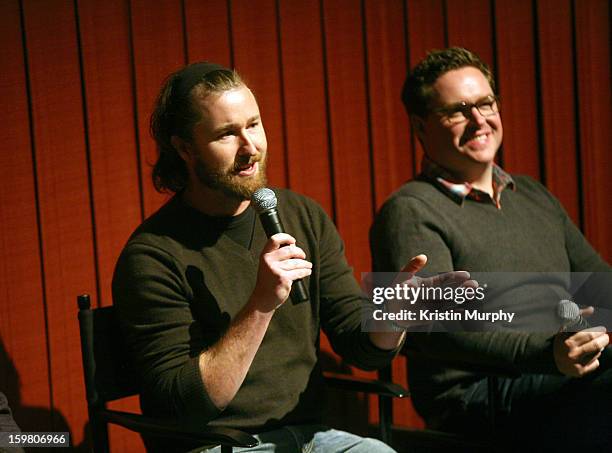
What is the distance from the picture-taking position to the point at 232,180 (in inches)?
70.4

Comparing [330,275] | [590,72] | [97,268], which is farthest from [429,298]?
[590,72]

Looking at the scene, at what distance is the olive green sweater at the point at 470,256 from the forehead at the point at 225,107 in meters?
0.54

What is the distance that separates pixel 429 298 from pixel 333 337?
0.43 metres

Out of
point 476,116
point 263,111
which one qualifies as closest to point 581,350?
point 476,116

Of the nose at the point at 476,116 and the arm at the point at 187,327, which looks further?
the nose at the point at 476,116

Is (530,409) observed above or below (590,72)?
below

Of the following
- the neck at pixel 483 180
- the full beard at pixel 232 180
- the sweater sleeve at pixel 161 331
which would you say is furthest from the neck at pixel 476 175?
the sweater sleeve at pixel 161 331

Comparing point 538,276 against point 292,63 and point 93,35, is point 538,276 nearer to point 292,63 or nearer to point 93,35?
point 292,63

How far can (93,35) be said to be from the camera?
2.22 metres

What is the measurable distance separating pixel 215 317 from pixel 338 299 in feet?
1.17

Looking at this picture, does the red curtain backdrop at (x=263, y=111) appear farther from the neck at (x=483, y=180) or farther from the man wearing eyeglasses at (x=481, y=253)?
the neck at (x=483, y=180)

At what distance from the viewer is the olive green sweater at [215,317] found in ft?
5.54

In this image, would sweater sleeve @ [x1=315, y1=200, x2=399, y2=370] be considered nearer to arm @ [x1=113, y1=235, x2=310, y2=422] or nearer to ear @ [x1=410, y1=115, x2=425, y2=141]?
arm @ [x1=113, y1=235, x2=310, y2=422]

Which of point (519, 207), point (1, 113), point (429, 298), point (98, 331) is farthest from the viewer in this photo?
point (519, 207)
